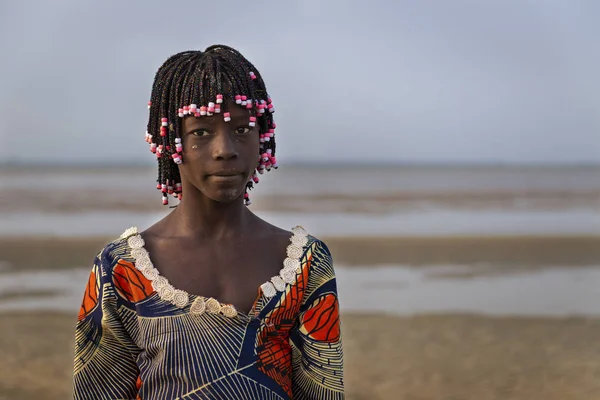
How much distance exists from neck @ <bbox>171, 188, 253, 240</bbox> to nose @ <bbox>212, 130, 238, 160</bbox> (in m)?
0.17

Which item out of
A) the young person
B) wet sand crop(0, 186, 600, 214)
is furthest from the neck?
wet sand crop(0, 186, 600, 214)

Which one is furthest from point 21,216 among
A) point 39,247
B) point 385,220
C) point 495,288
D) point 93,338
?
point 93,338

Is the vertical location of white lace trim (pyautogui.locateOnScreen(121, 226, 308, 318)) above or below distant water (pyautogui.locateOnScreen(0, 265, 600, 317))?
above

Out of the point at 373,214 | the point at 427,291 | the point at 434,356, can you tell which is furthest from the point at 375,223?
the point at 434,356

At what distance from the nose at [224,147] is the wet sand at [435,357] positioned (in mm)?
3649

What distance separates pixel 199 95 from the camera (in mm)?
2189

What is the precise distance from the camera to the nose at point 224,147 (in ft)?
7.12

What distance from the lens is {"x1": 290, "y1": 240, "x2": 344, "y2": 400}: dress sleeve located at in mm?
2359

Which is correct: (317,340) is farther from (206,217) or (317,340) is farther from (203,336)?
(206,217)

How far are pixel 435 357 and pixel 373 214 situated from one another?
9001mm

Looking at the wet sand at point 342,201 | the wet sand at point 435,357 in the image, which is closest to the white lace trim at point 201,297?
the wet sand at point 435,357

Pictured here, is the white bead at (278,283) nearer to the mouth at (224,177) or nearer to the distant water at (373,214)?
the mouth at (224,177)

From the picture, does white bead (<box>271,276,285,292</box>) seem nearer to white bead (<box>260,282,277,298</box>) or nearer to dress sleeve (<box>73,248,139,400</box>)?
white bead (<box>260,282,277,298</box>)

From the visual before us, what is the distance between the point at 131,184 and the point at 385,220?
370 inches
